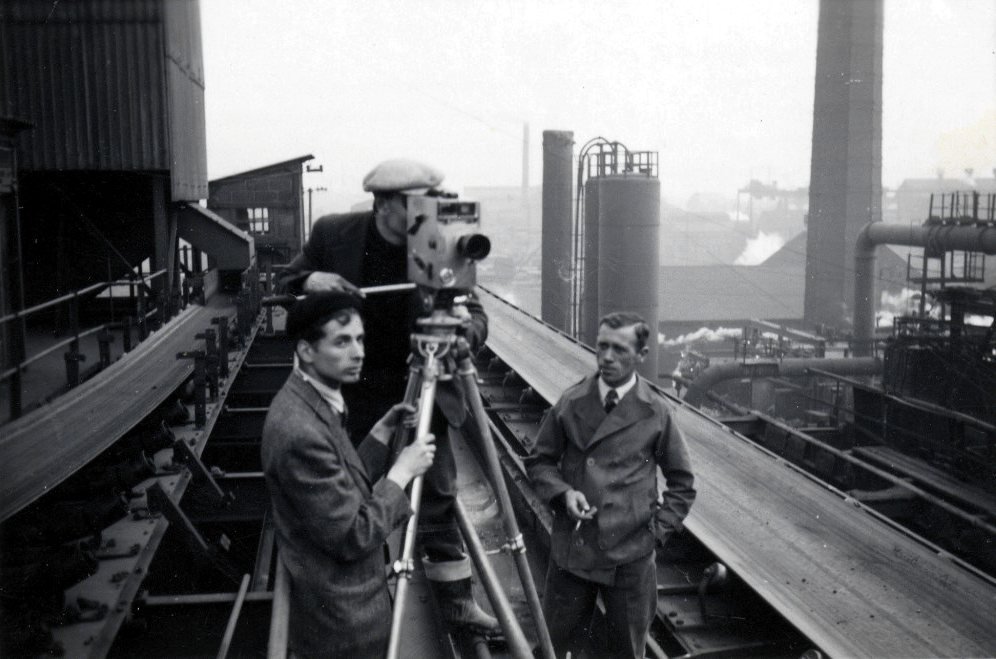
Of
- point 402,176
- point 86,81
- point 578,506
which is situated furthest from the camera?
point 86,81

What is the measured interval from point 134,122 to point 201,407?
793 cm

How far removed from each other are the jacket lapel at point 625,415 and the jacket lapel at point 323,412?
1188 millimetres

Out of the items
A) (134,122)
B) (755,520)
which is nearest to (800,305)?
(134,122)

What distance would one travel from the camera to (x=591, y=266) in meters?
24.7

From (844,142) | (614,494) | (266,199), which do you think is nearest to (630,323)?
(614,494)

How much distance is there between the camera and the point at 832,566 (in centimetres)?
547

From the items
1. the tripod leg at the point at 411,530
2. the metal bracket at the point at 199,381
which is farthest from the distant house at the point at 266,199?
the tripod leg at the point at 411,530

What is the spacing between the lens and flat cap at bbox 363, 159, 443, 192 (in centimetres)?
301

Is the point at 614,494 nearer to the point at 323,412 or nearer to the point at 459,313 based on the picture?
the point at 459,313

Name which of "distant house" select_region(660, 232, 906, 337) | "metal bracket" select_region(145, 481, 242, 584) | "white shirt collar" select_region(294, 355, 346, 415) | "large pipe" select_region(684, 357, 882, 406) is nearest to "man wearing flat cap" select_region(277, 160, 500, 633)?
"white shirt collar" select_region(294, 355, 346, 415)

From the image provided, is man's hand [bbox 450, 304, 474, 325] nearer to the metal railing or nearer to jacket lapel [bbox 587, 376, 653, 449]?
jacket lapel [bbox 587, 376, 653, 449]

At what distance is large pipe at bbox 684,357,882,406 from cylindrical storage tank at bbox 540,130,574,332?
6.09 meters

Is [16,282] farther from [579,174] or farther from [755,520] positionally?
[579,174]

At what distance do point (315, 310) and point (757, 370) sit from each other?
67.8 ft
